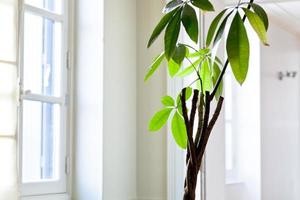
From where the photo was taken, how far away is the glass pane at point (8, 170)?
221cm

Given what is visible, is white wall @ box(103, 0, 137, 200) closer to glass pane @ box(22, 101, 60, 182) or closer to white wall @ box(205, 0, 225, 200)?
glass pane @ box(22, 101, 60, 182)

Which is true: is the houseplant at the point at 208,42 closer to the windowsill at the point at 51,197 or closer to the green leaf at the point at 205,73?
the green leaf at the point at 205,73

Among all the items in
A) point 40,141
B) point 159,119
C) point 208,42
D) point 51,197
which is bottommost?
point 51,197

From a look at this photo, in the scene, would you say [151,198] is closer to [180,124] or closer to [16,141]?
[16,141]

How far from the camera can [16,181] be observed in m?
2.27

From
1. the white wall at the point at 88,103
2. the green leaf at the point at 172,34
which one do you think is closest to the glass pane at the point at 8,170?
the white wall at the point at 88,103

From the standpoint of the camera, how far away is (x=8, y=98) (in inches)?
89.8

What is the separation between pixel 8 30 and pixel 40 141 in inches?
30.9

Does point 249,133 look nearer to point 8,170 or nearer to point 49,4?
point 49,4

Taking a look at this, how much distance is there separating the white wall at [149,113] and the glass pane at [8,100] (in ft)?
3.80

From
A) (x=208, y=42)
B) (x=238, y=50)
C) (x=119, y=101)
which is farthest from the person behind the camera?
(x=119, y=101)

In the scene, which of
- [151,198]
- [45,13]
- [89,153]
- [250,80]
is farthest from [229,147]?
[45,13]

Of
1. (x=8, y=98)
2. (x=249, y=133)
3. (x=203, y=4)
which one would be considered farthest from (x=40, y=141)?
(x=249, y=133)

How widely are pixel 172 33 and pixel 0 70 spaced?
1.19 m
